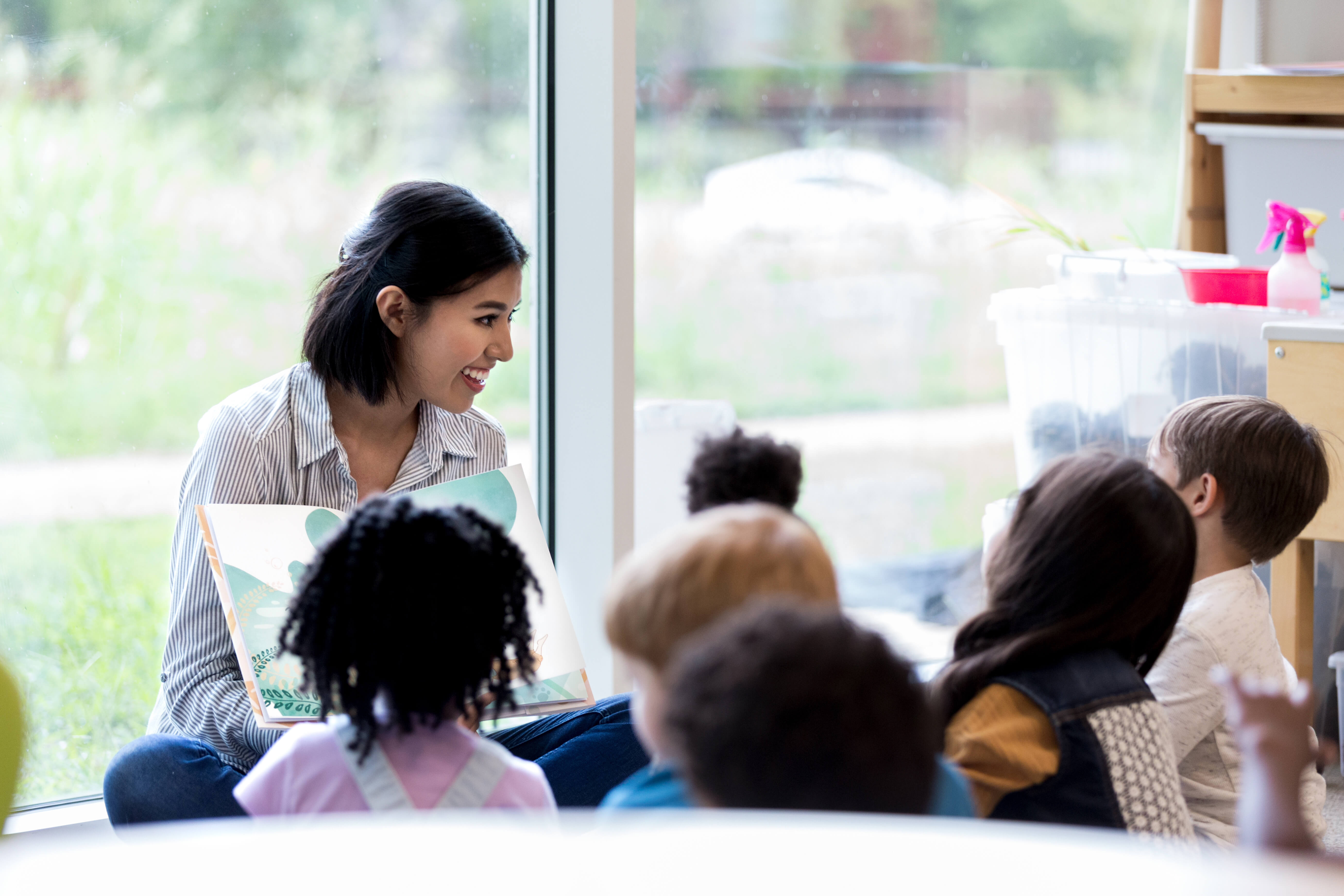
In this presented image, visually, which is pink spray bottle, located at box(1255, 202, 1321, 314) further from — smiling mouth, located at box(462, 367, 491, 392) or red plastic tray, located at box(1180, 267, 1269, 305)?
smiling mouth, located at box(462, 367, 491, 392)

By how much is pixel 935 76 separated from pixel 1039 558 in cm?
149

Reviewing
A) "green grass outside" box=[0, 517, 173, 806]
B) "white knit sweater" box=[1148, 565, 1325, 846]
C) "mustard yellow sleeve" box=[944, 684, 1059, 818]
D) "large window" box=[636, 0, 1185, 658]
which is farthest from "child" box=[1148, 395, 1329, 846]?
"green grass outside" box=[0, 517, 173, 806]

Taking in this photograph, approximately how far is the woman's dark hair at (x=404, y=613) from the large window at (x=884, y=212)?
120 cm

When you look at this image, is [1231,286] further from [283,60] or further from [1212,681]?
[283,60]

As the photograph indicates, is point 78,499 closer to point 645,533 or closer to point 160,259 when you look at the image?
point 160,259

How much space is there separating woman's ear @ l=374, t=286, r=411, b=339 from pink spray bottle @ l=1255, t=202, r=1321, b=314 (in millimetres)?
1178

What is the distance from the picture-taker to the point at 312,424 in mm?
1345

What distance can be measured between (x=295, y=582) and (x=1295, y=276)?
53.9 inches

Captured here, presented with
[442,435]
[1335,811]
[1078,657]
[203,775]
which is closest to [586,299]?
[442,435]

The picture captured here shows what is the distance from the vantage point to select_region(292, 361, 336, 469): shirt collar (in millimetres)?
1337

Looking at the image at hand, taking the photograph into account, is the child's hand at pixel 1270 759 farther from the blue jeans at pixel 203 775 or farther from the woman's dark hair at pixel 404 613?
the blue jeans at pixel 203 775

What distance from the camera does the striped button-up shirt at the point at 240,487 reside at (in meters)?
1.22

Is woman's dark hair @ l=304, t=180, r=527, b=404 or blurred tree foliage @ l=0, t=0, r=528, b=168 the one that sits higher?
blurred tree foliage @ l=0, t=0, r=528, b=168

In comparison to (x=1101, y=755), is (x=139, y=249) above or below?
above
